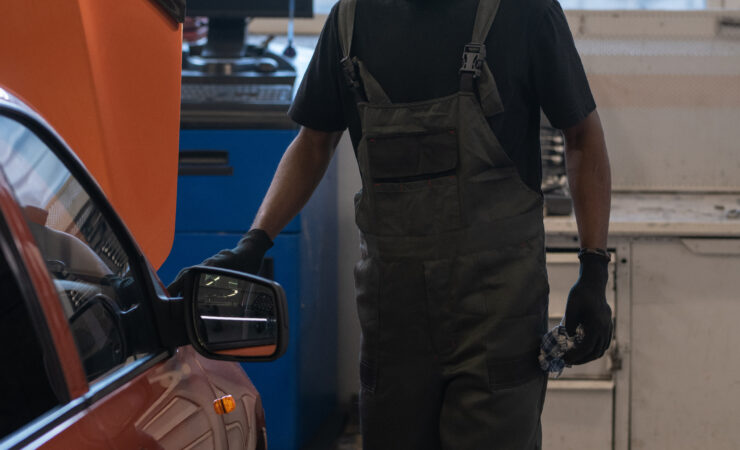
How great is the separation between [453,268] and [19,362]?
2.68ft

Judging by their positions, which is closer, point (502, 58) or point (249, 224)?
point (502, 58)

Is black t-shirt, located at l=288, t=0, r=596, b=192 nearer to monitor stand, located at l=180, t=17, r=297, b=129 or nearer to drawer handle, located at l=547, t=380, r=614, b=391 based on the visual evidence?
monitor stand, located at l=180, t=17, r=297, b=129

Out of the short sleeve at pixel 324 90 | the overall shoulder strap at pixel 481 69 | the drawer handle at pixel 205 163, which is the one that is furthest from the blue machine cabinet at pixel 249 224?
the overall shoulder strap at pixel 481 69

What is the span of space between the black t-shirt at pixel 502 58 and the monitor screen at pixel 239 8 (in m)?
1.25

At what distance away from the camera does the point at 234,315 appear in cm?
94

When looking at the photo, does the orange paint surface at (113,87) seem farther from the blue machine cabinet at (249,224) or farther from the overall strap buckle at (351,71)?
the blue machine cabinet at (249,224)

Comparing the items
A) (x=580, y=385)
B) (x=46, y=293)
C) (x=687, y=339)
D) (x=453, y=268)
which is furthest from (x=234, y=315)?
(x=687, y=339)

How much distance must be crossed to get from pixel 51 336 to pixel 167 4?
0.59 metres

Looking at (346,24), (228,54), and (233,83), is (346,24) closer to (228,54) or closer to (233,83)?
(233,83)

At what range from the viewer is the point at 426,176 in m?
1.42

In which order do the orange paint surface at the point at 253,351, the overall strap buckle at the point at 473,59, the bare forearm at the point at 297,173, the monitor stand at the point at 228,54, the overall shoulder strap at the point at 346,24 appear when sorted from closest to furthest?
the orange paint surface at the point at 253,351
the overall strap buckle at the point at 473,59
the overall shoulder strap at the point at 346,24
the bare forearm at the point at 297,173
the monitor stand at the point at 228,54

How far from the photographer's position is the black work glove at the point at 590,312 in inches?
56.8

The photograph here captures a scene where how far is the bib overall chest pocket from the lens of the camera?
1393 millimetres

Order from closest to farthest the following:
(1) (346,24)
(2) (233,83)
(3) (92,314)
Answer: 1. (3) (92,314)
2. (1) (346,24)
3. (2) (233,83)
